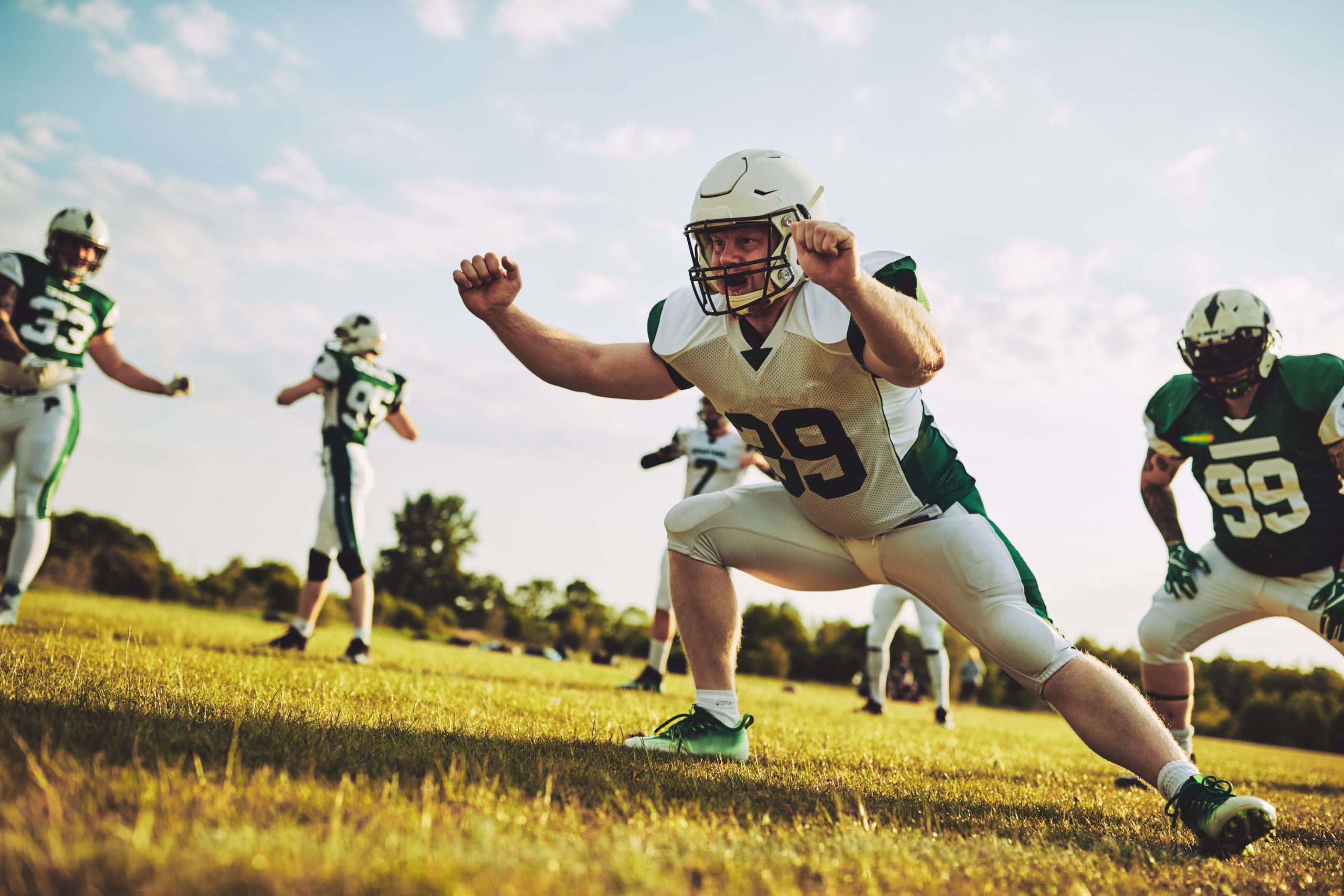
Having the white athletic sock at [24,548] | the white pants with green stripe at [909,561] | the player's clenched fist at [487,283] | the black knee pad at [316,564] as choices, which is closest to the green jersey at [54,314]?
the white athletic sock at [24,548]

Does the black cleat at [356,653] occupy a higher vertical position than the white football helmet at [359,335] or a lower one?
lower

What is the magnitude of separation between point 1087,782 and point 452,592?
50.2m

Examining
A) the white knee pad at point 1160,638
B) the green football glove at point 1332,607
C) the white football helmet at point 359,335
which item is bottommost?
the white knee pad at point 1160,638

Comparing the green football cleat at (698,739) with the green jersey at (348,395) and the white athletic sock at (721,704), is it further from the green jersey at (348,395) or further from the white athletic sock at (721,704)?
the green jersey at (348,395)

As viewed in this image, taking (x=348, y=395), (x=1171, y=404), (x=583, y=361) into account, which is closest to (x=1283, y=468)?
(x=1171, y=404)

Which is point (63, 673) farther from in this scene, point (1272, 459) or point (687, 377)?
point (1272, 459)

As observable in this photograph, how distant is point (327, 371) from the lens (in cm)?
738

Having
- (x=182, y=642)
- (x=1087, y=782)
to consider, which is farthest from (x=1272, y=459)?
(x=182, y=642)

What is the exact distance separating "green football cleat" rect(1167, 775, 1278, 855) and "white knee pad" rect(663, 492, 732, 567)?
1929 mm

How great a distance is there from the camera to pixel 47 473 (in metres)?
6.07

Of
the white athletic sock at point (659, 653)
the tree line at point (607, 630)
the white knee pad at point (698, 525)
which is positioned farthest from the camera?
the tree line at point (607, 630)

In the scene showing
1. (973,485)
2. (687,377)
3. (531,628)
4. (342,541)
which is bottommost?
(531,628)

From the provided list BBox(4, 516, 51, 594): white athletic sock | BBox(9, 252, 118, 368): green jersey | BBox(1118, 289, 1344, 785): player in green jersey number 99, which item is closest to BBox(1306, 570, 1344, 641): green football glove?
BBox(1118, 289, 1344, 785): player in green jersey number 99

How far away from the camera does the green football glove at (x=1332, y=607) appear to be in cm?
418
